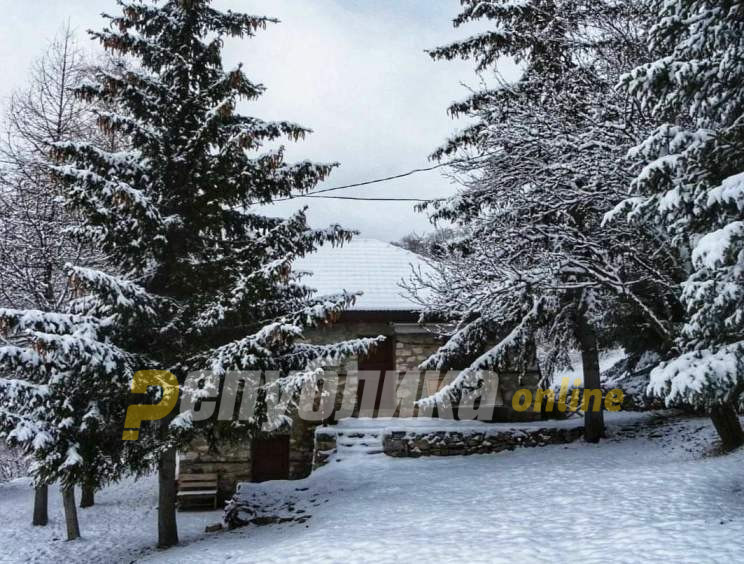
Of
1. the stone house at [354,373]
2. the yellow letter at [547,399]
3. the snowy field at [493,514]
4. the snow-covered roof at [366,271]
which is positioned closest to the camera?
the snowy field at [493,514]

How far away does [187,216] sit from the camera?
361 inches

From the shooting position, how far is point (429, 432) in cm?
1164

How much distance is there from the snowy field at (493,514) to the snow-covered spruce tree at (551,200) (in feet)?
5.70

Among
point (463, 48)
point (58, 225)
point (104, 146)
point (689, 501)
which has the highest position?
point (463, 48)

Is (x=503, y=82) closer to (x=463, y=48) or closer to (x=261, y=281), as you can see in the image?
(x=463, y=48)

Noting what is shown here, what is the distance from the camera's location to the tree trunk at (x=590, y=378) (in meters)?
11.9

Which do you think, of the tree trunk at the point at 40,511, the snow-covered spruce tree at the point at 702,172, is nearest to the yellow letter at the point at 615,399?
the snow-covered spruce tree at the point at 702,172

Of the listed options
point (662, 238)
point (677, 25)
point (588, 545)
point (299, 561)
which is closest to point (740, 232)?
point (677, 25)

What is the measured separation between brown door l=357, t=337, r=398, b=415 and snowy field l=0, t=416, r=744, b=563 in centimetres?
289

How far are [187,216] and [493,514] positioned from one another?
251 inches

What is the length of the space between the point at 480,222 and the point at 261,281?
17.0 ft

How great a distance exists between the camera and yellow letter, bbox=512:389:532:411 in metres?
13.9

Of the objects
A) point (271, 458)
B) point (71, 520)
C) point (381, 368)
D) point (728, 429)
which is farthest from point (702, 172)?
point (71, 520)

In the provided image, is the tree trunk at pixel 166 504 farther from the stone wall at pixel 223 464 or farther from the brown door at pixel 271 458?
the brown door at pixel 271 458
